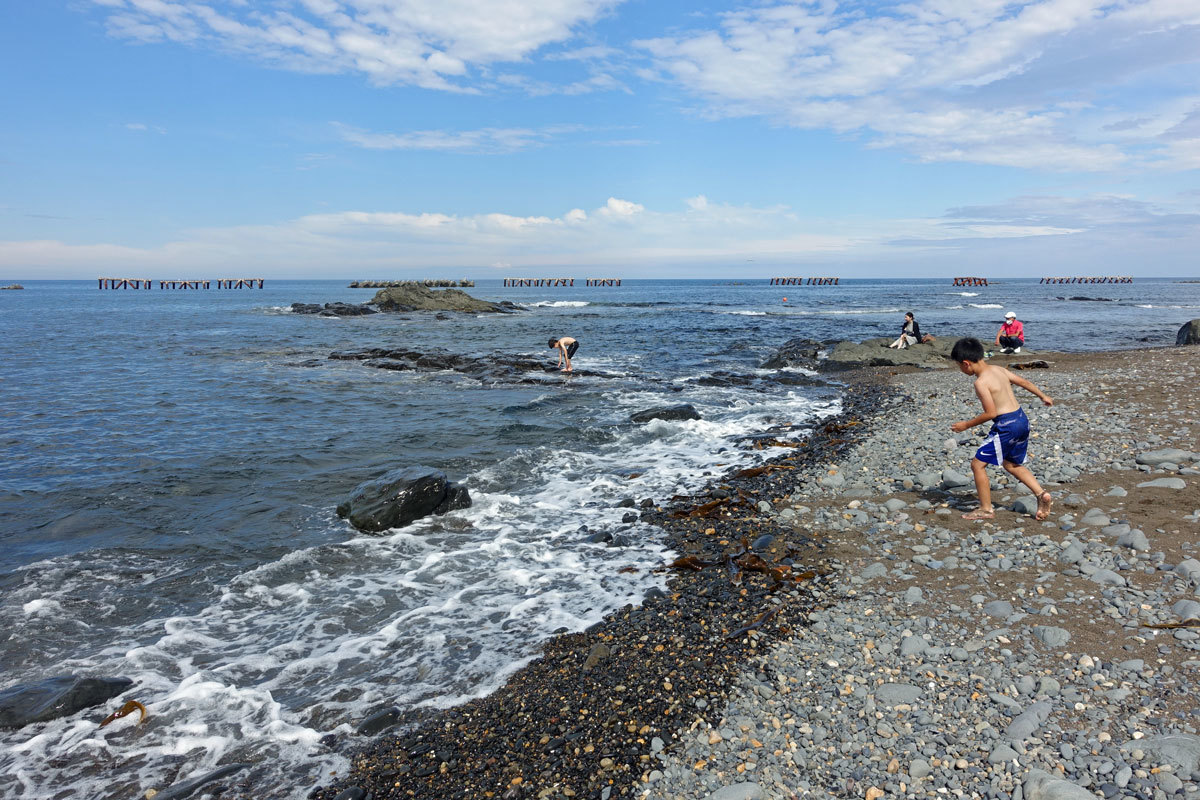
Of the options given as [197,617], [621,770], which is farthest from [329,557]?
[621,770]

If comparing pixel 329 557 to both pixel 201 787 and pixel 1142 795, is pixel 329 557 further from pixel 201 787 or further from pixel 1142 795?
pixel 1142 795

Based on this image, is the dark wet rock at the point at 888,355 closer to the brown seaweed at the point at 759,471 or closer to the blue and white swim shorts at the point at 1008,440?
the brown seaweed at the point at 759,471

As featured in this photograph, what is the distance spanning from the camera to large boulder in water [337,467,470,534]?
10.4 metres

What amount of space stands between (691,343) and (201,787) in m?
35.4

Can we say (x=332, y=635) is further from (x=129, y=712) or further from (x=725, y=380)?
(x=725, y=380)

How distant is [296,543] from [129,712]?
4.04m

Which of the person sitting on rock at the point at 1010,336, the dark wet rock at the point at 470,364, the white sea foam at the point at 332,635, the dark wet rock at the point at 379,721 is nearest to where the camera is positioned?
the white sea foam at the point at 332,635

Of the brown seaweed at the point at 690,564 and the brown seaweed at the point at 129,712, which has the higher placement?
the brown seaweed at the point at 690,564

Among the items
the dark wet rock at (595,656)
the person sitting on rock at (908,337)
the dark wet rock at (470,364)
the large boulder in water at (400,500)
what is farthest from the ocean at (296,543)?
the person sitting on rock at (908,337)

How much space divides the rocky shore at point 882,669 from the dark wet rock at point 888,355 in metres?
16.6

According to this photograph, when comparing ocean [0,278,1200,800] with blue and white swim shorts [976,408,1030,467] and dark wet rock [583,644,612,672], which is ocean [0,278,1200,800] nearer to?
dark wet rock [583,644,612,672]

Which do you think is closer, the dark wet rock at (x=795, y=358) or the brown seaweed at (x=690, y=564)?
the brown seaweed at (x=690, y=564)

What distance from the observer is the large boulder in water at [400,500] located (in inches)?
410

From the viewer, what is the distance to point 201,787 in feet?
16.4
